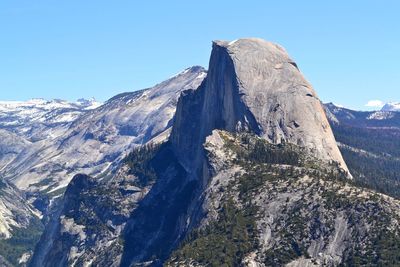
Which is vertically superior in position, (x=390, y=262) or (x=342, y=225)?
(x=342, y=225)

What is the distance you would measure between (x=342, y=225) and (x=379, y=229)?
34.4 feet

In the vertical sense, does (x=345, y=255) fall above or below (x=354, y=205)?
below

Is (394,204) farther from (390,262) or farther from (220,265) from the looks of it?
(220,265)

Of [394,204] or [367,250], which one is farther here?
[394,204]

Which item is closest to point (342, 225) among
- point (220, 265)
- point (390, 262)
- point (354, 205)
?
point (354, 205)

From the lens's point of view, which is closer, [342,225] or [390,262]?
[390,262]

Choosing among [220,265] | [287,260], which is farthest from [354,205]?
[220,265]

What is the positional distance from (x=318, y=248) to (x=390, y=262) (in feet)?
72.7

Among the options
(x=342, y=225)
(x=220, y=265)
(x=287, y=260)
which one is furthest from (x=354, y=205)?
(x=220, y=265)

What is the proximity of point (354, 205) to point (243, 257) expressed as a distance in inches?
1272

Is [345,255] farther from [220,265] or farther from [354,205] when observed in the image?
[220,265]

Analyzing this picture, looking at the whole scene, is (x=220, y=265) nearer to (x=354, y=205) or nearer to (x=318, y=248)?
(x=318, y=248)

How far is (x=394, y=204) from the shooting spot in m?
198

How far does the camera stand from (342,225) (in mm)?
196750
